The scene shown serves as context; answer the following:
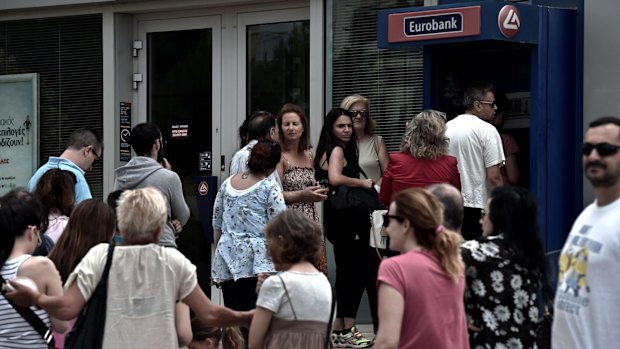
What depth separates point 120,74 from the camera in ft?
40.5

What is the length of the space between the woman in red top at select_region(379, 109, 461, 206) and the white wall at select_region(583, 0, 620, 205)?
1.25 meters

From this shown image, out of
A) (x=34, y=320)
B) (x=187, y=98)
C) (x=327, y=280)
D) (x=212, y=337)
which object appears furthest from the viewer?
(x=187, y=98)

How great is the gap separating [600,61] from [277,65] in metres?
3.42

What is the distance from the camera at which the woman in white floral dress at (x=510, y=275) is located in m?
5.53

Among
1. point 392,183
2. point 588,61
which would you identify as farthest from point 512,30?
point 392,183

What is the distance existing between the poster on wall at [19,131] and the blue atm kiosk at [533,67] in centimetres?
473

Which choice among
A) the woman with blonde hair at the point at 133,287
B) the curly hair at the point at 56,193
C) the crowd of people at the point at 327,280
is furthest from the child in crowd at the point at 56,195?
the woman with blonde hair at the point at 133,287

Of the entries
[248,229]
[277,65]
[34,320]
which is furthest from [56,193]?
[277,65]

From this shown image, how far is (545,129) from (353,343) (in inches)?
84.2

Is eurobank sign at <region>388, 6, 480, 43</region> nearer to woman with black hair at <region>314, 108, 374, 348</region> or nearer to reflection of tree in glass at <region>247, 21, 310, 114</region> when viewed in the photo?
woman with black hair at <region>314, 108, 374, 348</region>

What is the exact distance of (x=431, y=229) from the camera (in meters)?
5.29

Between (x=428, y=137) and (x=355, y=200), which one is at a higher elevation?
(x=428, y=137)

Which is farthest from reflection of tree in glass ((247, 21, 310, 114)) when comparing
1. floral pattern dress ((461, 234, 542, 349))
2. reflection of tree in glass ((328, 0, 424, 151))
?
floral pattern dress ((461, 234, 542, 349))

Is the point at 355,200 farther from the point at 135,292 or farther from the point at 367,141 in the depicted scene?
the point at 135,292
